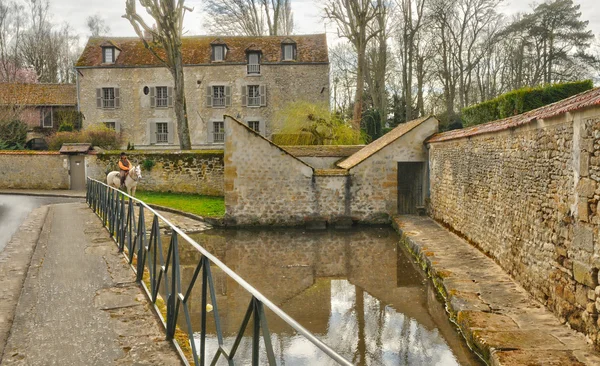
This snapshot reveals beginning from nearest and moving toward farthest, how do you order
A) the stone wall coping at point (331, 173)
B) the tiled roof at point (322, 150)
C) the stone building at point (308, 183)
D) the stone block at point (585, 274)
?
1. the stone block at point (585, 274)
2. the stone building at point (308, 183)
3. the stone wall coping at point (331, 173)
4. the tiled roof at point (322, 150)

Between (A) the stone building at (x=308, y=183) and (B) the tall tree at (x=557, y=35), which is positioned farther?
(B) the tall tree at (x=557, y=35)

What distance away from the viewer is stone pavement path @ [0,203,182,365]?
148 inches

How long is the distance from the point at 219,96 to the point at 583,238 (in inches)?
1082

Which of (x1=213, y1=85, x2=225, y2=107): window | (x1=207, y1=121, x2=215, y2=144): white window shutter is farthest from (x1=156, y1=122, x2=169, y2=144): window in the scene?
(x1=213, y1=85, x2=225, y2=107): window

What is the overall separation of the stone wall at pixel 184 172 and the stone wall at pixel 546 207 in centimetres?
1234

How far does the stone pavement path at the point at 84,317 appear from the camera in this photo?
3770 mm

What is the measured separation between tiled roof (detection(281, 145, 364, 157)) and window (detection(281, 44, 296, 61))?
44.9 ft

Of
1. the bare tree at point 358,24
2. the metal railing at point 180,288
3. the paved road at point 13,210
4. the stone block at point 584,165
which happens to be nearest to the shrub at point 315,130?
the bare tree at point 358,24

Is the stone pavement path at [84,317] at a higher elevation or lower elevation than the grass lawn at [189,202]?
higher

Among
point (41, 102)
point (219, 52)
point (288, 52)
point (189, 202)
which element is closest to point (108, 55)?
point (41, 102)

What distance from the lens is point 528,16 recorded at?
87.2 feet

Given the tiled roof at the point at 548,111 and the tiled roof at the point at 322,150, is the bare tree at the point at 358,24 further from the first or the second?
the tiled roof at the point at 548,111

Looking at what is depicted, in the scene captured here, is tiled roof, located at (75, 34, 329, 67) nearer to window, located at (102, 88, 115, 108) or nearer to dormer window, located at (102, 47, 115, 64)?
dormer window, located at (102, 47, 115, 64)

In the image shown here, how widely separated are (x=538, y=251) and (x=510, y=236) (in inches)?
48.7
